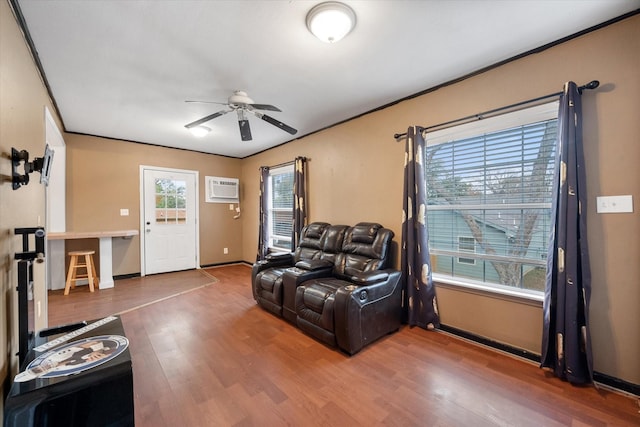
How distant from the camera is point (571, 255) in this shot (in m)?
1.89

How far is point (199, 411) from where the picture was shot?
64.6 inches

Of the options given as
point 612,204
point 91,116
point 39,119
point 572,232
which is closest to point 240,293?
point 39,119

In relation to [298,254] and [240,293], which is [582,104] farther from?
[240,293]

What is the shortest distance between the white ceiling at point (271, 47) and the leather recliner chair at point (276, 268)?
1722 mm

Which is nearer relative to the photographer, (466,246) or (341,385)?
(341,385)

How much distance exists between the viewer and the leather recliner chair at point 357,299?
2.25 m

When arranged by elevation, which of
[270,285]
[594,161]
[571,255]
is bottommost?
[270,285]

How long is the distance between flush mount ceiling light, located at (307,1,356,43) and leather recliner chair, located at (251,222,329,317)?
2.35 metres

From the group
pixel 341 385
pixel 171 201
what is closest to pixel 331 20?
pixel 341 385

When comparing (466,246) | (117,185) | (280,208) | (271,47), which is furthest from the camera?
(280,208)

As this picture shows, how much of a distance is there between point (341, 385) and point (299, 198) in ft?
9.52

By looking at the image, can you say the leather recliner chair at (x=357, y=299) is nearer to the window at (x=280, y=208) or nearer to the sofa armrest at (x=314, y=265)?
the sofa armrest at (x=314, y=265)

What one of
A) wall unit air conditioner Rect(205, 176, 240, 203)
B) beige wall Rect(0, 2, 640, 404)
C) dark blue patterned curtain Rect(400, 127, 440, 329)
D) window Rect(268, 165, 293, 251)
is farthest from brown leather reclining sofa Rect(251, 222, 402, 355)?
wall unit air conditioner Rect(205, 176, 240, 203)

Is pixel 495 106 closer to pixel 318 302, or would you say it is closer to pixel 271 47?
pixel 271 47
